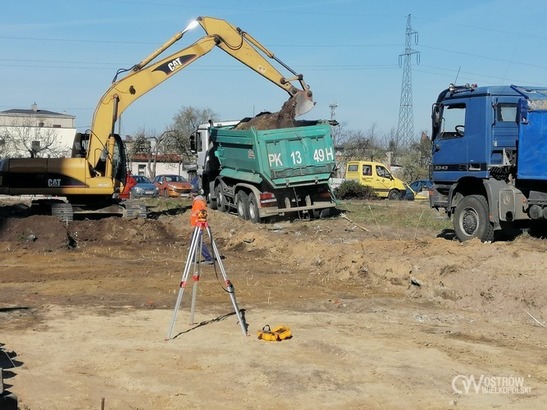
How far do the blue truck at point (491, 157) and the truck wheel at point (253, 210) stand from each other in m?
6.34

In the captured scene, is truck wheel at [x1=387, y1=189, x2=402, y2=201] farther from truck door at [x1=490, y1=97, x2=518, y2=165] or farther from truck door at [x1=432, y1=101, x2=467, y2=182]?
truck door at [x1=490, y1=97, x2=518, y2=165]

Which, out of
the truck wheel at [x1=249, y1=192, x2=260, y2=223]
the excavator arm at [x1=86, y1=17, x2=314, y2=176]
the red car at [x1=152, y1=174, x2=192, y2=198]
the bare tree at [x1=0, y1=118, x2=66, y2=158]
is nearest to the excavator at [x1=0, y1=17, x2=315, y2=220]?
the excavator arm at [x1=86, y1=17, x2=314, y2=176]

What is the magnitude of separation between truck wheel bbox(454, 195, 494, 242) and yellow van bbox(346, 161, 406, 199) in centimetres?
2184

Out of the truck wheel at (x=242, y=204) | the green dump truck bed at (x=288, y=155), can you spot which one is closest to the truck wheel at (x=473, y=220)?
the green dump truck bed at (x=288, y=155)

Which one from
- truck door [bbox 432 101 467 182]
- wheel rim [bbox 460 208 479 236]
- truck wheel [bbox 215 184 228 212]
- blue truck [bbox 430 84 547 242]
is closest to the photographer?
blue truck [bbox 430 84 547 242]

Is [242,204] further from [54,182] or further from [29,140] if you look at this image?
[29,140]

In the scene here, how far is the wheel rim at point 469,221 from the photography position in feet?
53.3

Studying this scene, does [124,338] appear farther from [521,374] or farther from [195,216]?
[521,374]

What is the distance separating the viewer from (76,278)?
1357 cm

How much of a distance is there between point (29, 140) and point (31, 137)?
1911 mm

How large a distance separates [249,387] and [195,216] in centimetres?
294

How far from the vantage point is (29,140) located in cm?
7625

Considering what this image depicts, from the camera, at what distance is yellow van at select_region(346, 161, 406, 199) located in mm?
38875

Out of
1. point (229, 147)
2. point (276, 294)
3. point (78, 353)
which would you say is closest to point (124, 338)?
point (78, 353)
